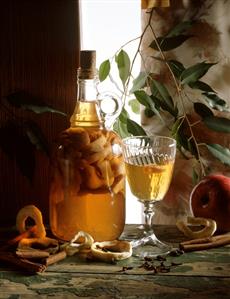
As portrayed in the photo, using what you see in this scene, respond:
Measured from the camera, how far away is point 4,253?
1.02 m

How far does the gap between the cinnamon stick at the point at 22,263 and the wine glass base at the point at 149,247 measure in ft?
0.57

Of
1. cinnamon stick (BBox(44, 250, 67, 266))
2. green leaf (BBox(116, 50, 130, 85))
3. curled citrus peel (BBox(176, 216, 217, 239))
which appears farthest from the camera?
green leaf (BBox(116, 50, 130, 85))

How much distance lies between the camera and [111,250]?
105 cm

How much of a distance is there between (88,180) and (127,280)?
0.19m

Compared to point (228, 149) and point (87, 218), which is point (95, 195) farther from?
point (228, 149)

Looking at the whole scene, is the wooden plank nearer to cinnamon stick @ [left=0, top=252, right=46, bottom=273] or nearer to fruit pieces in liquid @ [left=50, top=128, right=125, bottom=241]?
cinnamon stick @ [left=0, top=252, right=46, bottom=273]

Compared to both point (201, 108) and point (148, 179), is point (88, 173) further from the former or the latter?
point (201, 108)

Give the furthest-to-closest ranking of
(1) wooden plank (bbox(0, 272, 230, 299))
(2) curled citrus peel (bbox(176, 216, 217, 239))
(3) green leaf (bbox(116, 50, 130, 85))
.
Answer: (3) green leaf (bbox(116, 50, 130, 85)), (2) curled citrus peel (bbox(176, 216, 217, 239)), (1) wooden plank (bbox(0, 272, 230, 299))

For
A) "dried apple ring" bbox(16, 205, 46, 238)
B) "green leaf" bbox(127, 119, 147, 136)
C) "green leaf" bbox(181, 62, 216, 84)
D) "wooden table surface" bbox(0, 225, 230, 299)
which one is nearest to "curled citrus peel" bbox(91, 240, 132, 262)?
"wooden table surface" bbox(0, 225, 230, 299)

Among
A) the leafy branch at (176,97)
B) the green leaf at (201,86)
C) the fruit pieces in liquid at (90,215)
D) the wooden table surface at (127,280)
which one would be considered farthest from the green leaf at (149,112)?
the wooden table surface at (127,280)

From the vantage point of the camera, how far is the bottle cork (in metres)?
1.03

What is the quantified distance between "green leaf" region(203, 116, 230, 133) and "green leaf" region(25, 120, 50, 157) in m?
0.31

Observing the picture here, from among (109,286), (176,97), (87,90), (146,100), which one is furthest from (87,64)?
(109,286)

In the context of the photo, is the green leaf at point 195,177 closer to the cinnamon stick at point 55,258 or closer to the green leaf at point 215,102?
the green leaf at point 215,102
